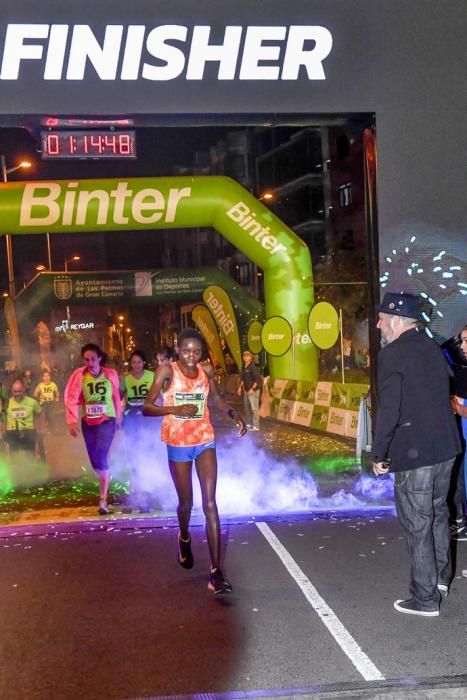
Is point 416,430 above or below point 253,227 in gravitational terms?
below

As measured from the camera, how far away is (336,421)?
51.0ft

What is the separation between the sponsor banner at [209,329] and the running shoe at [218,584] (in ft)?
45.5

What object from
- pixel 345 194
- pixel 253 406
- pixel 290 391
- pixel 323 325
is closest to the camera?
pixel 323 325

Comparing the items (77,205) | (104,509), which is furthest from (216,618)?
(77,205)

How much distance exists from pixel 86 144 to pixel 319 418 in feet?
31.8

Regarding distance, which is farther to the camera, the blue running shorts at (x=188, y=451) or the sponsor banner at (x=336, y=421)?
the sponsor banner at (x=336, y=421)

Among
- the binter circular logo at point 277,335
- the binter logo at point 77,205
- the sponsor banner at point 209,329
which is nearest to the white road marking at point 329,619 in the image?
the binter logo at point 77,205

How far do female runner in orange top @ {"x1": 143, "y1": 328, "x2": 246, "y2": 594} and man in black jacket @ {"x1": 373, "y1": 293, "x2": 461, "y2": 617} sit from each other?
4.34ft

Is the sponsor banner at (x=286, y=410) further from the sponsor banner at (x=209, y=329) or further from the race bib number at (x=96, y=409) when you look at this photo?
the race bib number at (x=96, y=409)

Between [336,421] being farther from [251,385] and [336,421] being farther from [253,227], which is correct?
[253,227]

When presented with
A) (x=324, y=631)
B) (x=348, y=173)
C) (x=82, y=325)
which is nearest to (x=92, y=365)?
(x=324, y=631)

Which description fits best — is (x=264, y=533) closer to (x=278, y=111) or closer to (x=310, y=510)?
(x=310, y=510)

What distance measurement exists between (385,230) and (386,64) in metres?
1.66

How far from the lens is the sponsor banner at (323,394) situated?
16219 mm
